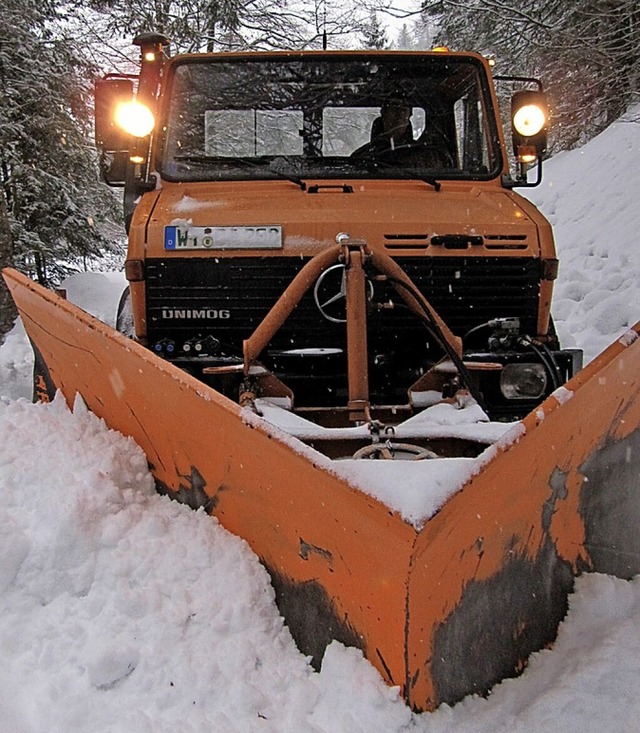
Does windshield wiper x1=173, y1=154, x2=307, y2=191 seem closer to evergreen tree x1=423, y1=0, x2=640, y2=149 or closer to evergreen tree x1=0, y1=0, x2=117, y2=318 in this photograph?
evergreen tree x1=423, y1=0, x2=640, y2=149

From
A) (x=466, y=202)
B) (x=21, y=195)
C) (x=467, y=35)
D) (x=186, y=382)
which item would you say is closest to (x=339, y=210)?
(x=466, y=202)

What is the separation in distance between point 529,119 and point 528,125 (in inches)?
1.2

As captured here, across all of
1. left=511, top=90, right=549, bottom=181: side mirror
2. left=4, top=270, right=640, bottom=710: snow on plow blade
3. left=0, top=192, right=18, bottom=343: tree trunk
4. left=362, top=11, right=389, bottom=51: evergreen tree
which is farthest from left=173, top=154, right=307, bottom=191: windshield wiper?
left=362, top=11, right=389, bottom=51: evergreen tree

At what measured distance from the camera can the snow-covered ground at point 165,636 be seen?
5.59ft

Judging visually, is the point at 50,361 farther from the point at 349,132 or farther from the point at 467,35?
the point at 467,35

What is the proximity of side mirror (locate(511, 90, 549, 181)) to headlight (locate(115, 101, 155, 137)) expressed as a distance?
1971 millimetres

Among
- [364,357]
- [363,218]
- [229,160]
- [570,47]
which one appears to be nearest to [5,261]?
[229,160]

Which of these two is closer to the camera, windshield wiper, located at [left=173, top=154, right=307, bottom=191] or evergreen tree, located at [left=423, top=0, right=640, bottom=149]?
windshield wiper, located at [left=173, top=154, right=307, bottom=191]

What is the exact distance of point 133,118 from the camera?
374 cm

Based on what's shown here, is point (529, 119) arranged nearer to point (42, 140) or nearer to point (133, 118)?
point (133, 118)

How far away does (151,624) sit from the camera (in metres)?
1.97

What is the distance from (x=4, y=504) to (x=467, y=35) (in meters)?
16.3

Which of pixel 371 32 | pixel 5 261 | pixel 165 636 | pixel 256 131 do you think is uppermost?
pixel 371 32

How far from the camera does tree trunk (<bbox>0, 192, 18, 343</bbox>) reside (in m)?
7.97
